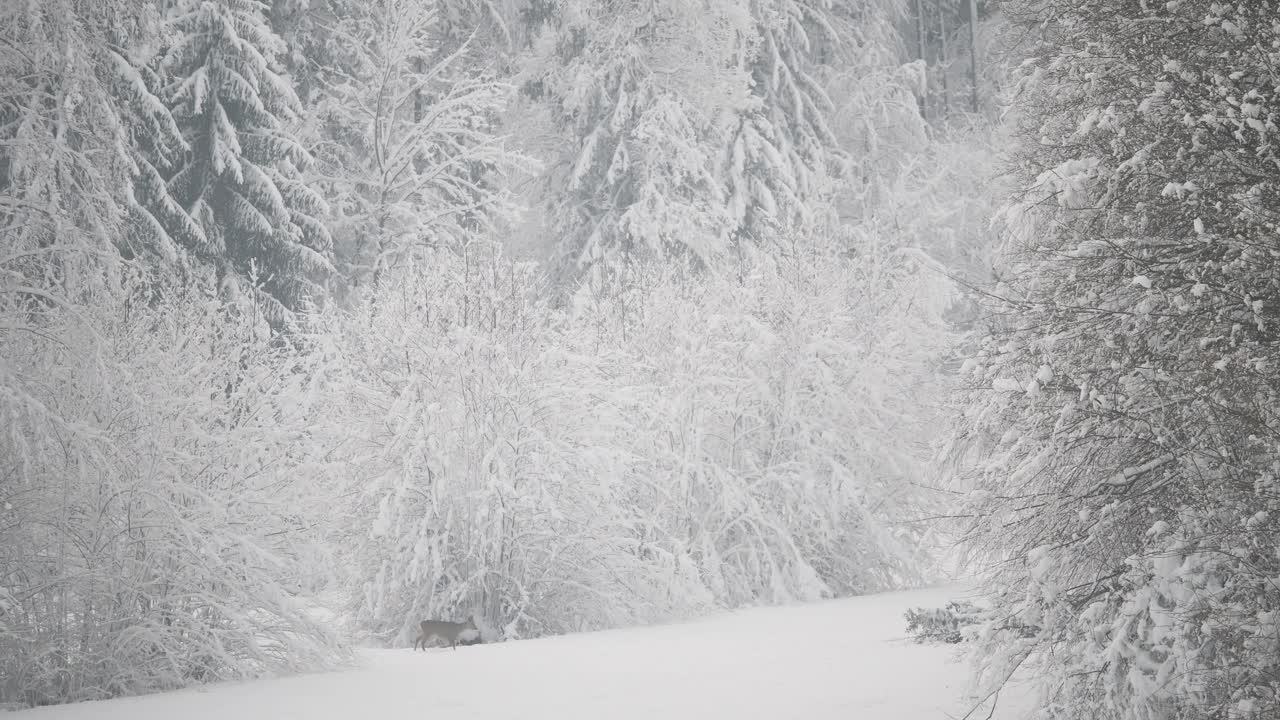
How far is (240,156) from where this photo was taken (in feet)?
49.2

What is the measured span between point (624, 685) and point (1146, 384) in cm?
310

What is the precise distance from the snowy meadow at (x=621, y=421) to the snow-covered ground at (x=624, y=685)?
1.9 inches

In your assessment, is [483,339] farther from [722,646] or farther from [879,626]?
[879,626]

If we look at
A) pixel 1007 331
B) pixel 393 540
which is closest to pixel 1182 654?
pixel 1007 331

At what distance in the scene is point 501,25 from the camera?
19438 millimetres

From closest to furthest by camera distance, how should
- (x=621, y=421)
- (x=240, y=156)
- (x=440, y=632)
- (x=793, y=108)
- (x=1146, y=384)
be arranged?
(x=1146, y=384), (x=440, y=632), (x=621, y=421), (x=240, y=156), (x=793, y=108)

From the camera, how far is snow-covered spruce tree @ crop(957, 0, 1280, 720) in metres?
3.41

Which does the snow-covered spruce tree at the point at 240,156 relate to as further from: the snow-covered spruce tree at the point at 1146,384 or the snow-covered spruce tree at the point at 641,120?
the snow-covered spruce tree at the point at 1146,384

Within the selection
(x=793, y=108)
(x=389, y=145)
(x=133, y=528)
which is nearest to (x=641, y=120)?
(x=389, y=145)

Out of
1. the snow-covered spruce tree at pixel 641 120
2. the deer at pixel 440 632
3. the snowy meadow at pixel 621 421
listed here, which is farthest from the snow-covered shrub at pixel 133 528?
the snow-covered spruce tree at pixel 641 120

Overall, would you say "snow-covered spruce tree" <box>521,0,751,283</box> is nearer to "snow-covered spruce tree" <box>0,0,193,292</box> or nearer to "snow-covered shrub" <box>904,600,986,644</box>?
"snow-covered spruce tree" <box>0,0,193,292</box>

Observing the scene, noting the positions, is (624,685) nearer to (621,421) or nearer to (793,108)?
(621,421)

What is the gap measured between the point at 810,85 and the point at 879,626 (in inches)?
588

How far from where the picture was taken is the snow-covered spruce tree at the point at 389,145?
15992mm
